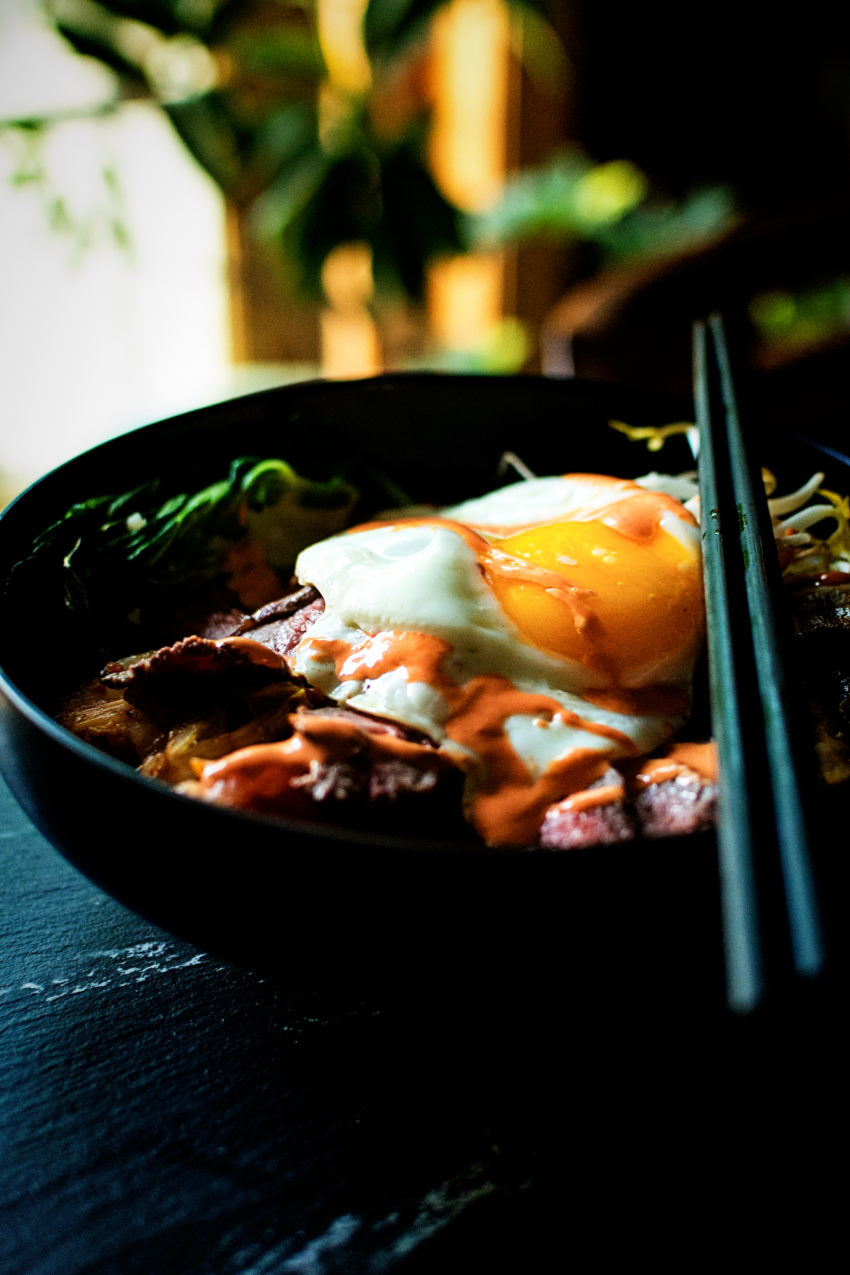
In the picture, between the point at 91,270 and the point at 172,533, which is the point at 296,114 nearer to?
the point at 91,270

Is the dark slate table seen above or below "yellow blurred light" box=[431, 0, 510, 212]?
below

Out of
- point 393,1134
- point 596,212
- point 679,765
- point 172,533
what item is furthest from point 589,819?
point 596,212

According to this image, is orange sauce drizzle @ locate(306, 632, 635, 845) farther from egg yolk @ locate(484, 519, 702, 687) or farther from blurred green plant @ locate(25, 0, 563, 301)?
blurred green plant @ locate(25, 0, 563, 301)

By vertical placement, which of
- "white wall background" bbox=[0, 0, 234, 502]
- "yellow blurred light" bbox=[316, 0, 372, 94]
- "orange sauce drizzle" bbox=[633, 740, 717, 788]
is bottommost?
"orange sauce drizzle" bbox=[633, 740, 717, 788]

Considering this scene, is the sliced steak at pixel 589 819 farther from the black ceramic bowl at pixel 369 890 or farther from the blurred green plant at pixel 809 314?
the blurred green plant at pixel 809 314

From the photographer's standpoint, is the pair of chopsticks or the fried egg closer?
the pair of chopsticks

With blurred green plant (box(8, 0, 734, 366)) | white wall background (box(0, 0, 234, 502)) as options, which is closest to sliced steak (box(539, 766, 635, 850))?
white wall background (box(0, 0, 234, 502))

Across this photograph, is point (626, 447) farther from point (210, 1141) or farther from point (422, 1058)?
point (210, 1141)
